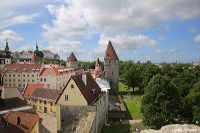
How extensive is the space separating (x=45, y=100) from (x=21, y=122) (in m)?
10.2

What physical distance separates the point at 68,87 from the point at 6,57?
62.0m

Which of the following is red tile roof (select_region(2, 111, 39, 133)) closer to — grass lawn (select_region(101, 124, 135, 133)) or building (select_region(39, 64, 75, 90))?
grass lawn (select_region(101, 124, 135, 133))

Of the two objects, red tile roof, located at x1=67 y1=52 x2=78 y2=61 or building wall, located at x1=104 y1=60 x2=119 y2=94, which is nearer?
building wall, located at x1=104 y1=60 x2=119 y2=94

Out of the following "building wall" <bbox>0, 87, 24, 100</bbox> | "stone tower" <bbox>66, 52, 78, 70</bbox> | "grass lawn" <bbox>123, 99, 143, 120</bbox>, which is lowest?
"grass lawn" <bbox>123, 99, 143, 120</bbox>

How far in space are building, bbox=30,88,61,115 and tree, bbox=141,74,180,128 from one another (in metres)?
14.9

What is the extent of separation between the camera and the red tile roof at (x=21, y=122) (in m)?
16.4

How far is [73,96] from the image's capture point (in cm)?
1908

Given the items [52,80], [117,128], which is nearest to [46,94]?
[117,128]

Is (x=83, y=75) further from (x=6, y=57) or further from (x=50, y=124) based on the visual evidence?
(x=6, y=57)

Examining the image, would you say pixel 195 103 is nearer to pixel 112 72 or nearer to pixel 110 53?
pixel 112 72

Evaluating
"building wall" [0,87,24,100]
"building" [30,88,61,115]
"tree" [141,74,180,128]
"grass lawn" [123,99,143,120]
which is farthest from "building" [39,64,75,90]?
"tree" [141,74,180,128]

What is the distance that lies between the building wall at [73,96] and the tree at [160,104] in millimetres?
9702

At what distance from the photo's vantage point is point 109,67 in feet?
144

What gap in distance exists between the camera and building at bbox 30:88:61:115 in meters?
26.7
